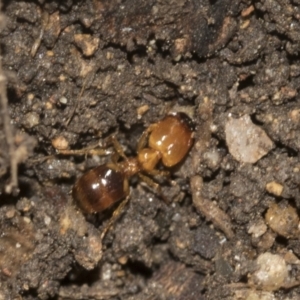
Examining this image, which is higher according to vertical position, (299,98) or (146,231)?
(299,98)

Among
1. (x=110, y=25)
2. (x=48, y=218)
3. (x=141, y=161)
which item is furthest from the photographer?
(x=141, y=161)

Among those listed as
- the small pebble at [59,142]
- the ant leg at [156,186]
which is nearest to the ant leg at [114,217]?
the ant leg at [156,186]

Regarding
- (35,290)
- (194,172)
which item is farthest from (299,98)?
(35,290)

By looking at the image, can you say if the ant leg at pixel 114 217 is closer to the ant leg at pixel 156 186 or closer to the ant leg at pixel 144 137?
the ant leg at pixel 156 186

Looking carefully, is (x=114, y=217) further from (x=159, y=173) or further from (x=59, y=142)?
(x=59, y=142)

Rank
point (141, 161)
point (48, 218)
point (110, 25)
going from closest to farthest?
point (110, 25) → point (48, 218) → point (141, 161)

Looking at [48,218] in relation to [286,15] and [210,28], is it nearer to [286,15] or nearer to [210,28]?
[210,28]

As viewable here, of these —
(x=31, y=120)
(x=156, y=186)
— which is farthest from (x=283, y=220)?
(x=31, y=120)
